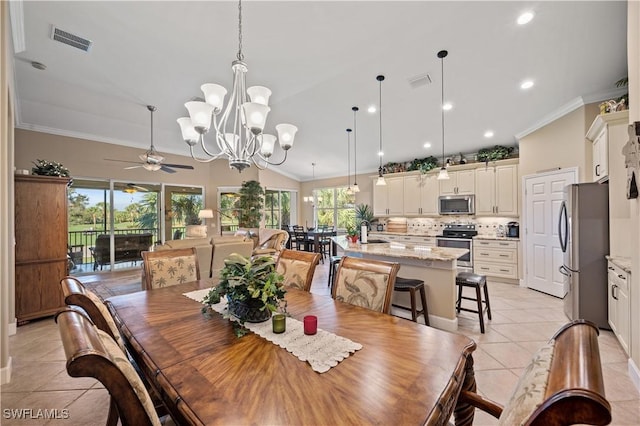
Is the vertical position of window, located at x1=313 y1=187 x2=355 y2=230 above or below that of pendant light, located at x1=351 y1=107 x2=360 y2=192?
below

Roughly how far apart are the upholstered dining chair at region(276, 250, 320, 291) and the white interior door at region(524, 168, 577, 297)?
4.20 m

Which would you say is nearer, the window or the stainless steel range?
the stainless steel range

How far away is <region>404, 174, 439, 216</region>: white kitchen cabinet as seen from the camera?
6.20 metres

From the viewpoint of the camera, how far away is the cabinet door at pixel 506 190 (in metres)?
5.06

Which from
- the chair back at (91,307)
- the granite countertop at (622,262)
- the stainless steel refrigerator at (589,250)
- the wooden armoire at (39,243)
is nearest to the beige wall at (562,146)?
the stainless steel refrigerator at (589,250)

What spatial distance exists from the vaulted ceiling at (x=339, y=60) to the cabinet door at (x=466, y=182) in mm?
633

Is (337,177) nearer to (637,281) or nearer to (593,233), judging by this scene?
(593,233)

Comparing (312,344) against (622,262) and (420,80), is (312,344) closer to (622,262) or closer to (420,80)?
(622,262)

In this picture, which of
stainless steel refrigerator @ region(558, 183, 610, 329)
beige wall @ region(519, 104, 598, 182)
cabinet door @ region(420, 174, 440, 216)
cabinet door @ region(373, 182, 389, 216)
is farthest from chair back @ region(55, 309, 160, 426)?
cabinet door @ region(373, 182, 389, 216)

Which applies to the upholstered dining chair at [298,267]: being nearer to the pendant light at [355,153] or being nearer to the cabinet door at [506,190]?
the pendant light at [355,153]

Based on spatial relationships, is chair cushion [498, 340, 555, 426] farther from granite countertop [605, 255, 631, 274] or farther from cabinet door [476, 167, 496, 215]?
cabinet door [476, 167, 496, 215]

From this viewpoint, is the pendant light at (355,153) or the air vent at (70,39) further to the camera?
the pendant light at (355,153)

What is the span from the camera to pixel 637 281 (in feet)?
7.02

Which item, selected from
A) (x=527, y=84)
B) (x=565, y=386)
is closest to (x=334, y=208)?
(x=527, y=84)
